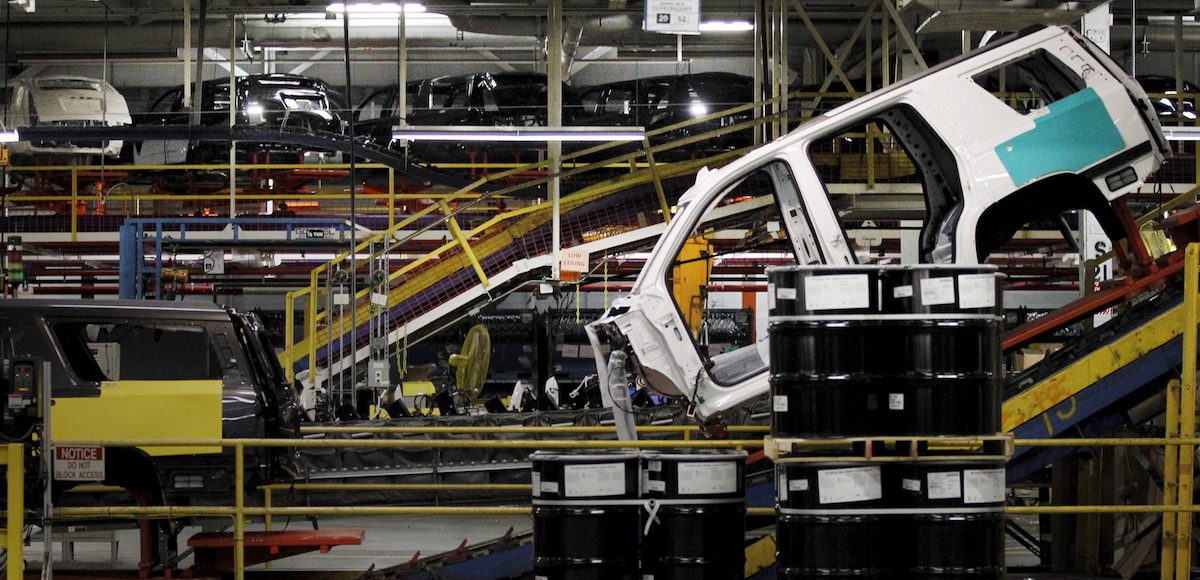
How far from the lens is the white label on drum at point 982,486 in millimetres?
5285

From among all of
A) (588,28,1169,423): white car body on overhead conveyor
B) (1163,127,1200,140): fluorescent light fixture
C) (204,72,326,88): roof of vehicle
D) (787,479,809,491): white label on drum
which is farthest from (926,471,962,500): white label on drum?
(204,72,326,88): roof of vehicle

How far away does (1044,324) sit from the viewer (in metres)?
6.93

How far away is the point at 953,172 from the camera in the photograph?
6.91m

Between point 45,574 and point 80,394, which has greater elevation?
point 80,394

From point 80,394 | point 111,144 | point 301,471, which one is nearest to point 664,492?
point 80,394

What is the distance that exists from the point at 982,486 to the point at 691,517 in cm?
129

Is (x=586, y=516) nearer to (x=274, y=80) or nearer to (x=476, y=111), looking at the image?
(x=476, y=111)

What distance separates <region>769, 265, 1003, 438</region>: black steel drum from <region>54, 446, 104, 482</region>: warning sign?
12.9ft

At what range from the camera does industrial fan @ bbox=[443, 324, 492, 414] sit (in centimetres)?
1530

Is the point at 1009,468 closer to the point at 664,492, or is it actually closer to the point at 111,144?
the point at 664,492

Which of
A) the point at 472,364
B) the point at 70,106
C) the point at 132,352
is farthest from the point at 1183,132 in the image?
the point at 70,106

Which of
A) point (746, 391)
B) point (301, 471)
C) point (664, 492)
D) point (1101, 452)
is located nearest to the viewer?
point (664, 492)

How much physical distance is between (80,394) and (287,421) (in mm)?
1367

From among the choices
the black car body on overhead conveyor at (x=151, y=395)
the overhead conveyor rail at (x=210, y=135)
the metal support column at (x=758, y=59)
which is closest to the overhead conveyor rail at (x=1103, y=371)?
the black car body on overhead conveyor at (x=151, y=395)
